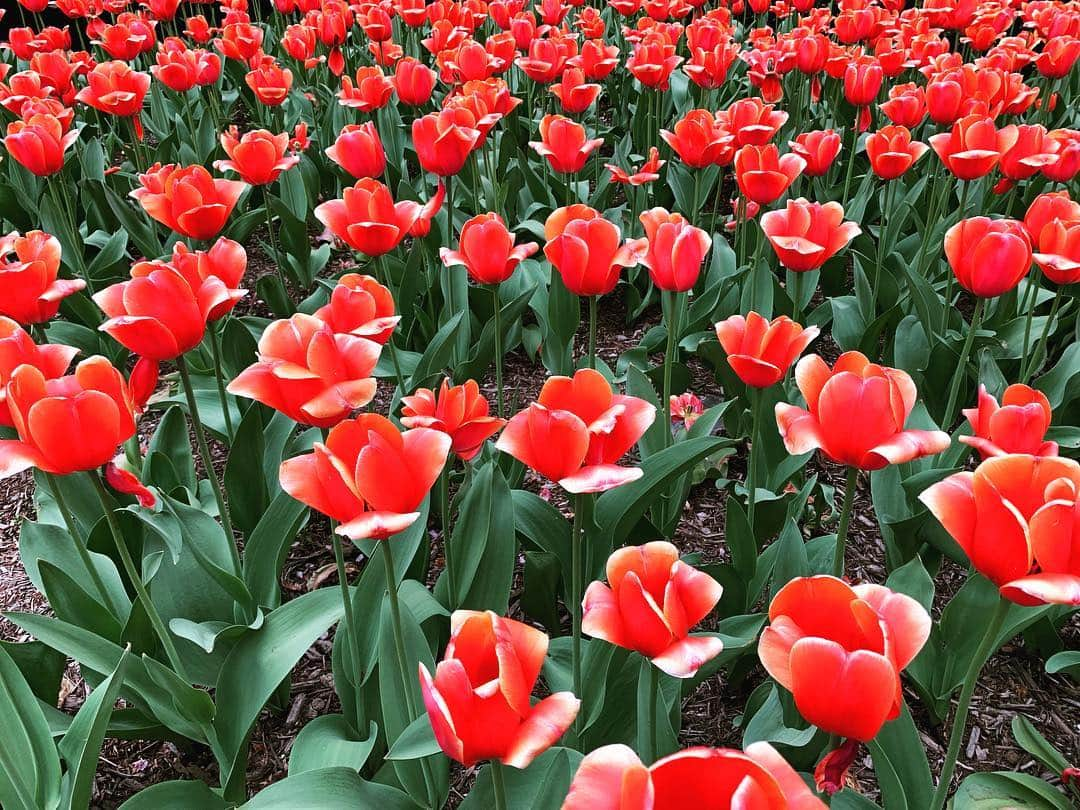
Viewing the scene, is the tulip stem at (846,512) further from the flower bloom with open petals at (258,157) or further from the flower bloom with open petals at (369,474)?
the flower bloom with open petals at (258,157)

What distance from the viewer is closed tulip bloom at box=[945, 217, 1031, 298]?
6.25 feet

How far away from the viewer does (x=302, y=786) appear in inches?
55.1

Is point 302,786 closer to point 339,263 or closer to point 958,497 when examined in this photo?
point 958,497

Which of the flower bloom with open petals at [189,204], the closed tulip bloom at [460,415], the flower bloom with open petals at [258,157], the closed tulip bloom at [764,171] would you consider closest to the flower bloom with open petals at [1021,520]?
the closed tulip bloom at [460,415]

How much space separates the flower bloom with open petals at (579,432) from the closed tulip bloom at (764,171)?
1376mm

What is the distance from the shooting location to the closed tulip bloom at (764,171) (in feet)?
8.07

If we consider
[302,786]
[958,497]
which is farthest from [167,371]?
[958,497]

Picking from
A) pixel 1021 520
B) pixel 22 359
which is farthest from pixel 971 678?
pixel 22 359

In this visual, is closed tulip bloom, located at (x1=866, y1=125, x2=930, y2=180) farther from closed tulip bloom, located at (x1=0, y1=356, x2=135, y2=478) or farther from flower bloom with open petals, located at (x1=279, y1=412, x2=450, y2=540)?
closed tulip bloom, located at (x1=0, y1=356, x2=135, y2=478)

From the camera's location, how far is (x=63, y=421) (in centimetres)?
126

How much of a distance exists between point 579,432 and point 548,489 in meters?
1.47

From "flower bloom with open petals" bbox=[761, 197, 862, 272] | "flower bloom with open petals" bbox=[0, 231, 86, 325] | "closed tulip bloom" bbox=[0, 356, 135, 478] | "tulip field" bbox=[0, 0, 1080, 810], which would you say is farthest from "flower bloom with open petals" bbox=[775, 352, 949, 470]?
"flower bloom with open petals" bbox=[0, 231, 86, 325]

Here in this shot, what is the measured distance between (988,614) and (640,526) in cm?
76

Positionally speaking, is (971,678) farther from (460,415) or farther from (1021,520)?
(460,415)
